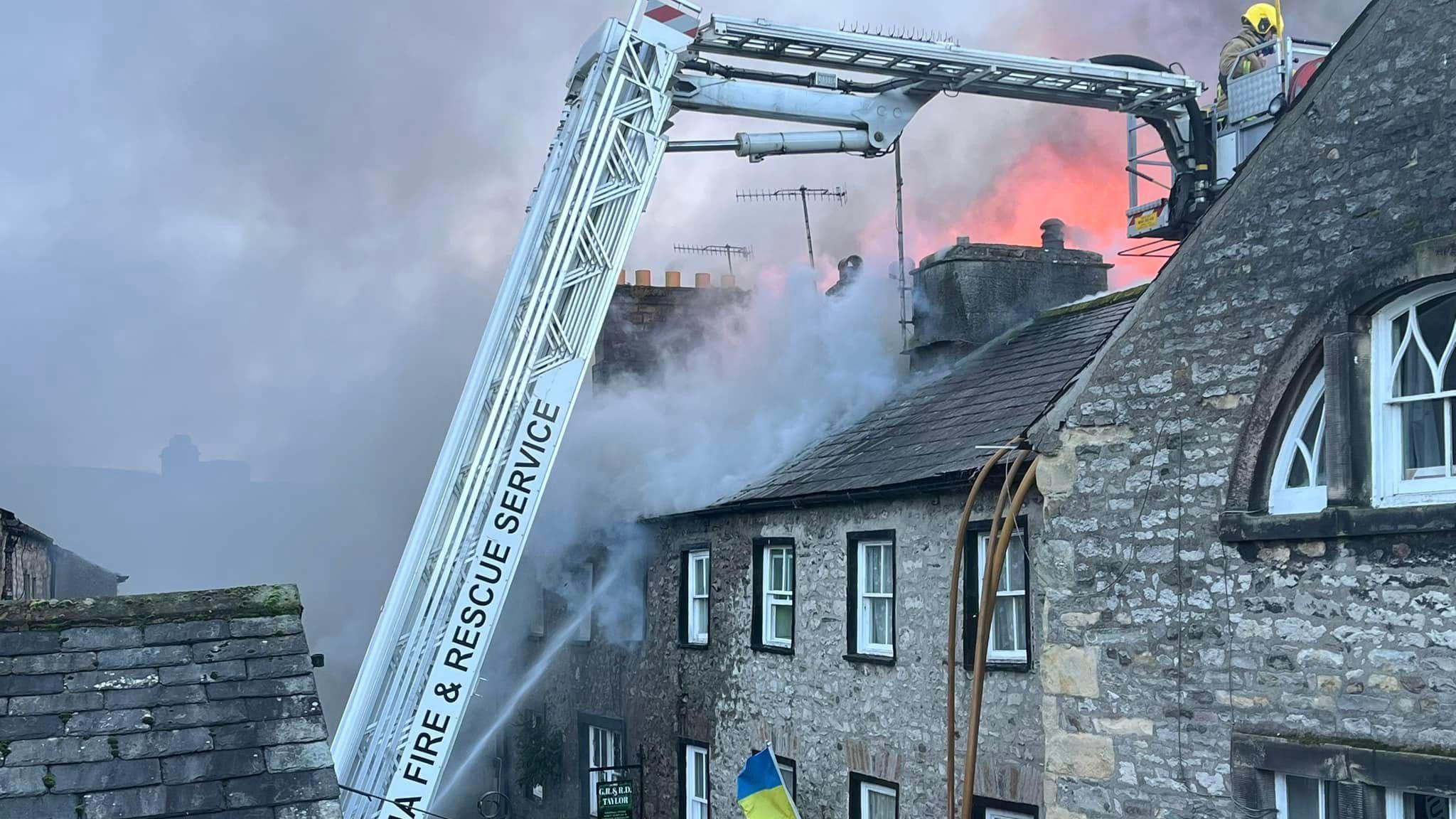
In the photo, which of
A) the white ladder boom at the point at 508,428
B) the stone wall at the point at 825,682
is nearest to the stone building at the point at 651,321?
the stone wall at the point at 825,682

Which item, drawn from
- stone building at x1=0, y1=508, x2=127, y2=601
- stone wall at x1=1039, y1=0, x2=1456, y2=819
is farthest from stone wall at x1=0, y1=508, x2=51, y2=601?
stone wall at x1=1039, y1=0, x2=1456, y2=819

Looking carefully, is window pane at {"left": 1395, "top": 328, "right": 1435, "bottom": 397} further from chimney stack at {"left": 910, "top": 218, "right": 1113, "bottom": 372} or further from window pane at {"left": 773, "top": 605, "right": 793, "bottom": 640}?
chimney stack at {"left": 910, "top": 218, "right": 1113, "bottom": 372}

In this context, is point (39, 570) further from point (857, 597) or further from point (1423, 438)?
point (1423, 438)

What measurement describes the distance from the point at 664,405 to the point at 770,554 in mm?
5686

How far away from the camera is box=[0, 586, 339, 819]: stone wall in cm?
570

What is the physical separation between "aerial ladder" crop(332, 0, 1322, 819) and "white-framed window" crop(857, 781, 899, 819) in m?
3.85

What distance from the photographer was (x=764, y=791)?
48.5ft

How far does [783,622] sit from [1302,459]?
854 cm

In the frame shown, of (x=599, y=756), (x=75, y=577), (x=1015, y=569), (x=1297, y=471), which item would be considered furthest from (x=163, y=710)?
(x=75, y=577)

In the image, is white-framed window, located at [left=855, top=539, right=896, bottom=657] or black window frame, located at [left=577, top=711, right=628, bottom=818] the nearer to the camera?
white-framed window, located at [left=855, top=539, right=896, bottom=657]

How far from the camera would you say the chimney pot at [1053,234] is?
19.5 m

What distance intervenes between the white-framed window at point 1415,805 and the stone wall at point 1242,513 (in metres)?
0.28

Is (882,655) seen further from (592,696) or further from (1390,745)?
(592,696)

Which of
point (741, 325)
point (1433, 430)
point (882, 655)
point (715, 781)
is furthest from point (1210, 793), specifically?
point (741, 325)
